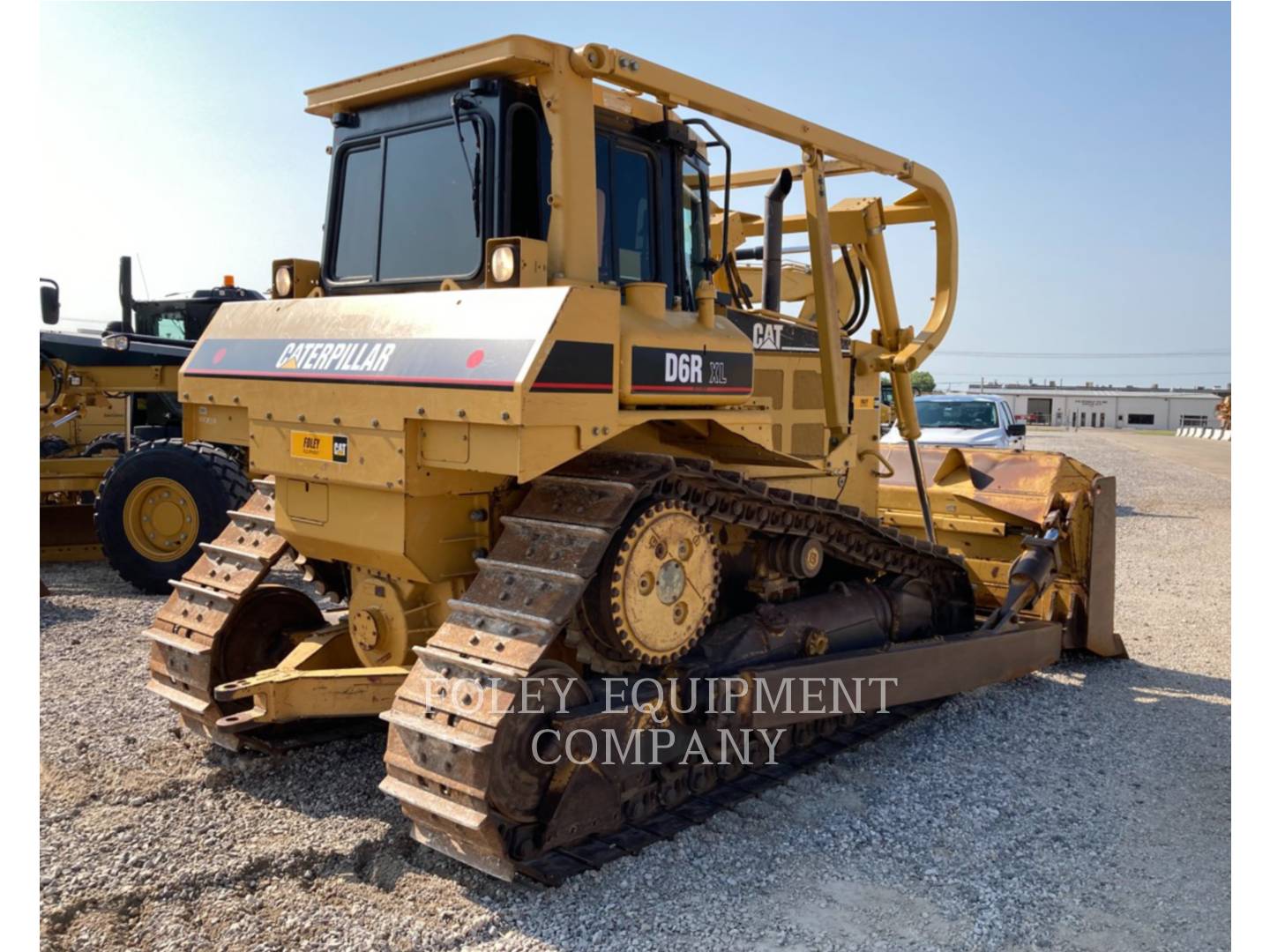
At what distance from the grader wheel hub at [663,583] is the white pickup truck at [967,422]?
35.7 ft

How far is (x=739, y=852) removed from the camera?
439 centimetres

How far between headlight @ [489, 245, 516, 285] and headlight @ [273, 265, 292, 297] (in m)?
1.83

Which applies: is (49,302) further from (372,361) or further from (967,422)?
(967,422)

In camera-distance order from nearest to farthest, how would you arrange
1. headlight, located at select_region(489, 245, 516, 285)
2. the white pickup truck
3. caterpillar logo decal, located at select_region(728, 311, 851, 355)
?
headlight, located at select_region(489, 245, 516, 285) < caterpillar logo decal, located at select_region(728, 311, 851, 355) < the white pickup truck

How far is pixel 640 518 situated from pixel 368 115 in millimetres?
2520

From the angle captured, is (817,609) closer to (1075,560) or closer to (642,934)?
(642,934)

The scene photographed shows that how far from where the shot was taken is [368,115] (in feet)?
16.6

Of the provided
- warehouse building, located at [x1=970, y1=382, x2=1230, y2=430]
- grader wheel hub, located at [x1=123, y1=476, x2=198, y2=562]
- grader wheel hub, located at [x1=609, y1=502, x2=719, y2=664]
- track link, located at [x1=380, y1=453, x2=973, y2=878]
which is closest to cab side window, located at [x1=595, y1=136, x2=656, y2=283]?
track link, located at [x1=380, y1=453, x2=973, y2=878]

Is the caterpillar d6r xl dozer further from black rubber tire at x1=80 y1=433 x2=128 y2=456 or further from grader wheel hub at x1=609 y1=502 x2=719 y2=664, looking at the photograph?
black rubber tire at x1=80 y1=433 x2=128 y2=456

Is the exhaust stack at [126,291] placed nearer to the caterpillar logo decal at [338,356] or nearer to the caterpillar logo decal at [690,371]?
the caterpillar logo decal at [338,356]

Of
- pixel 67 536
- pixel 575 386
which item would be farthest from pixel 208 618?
pixel 67 536

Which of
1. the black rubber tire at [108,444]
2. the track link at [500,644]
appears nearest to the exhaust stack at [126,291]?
the black rubber tire at [108,444]

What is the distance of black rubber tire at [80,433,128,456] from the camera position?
455 inches

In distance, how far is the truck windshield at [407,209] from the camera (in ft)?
15.1
